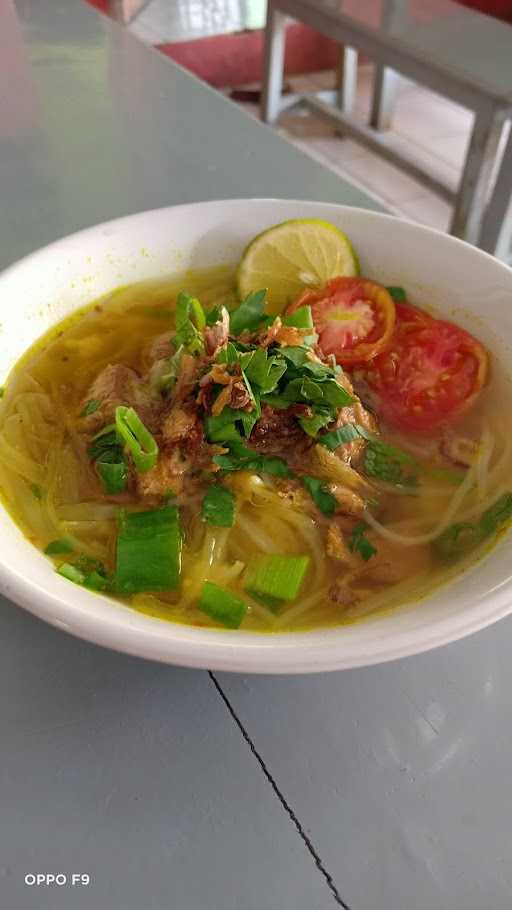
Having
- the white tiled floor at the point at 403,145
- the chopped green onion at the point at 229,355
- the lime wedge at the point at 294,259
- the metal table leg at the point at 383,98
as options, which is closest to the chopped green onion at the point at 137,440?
the chopped green onion at the point at 229,355

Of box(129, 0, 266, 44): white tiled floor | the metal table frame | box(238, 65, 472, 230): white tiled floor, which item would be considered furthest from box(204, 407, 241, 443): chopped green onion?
box(129, 0, 266, 44): white tiled floor

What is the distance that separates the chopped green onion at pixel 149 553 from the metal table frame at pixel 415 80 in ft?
8.74

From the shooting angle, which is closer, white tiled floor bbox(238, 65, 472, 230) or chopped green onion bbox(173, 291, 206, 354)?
chopped green onion bbox(173, 291, 206, 354)

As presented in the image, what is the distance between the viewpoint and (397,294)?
1523 mm

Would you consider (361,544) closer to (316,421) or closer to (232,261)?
(316,421)

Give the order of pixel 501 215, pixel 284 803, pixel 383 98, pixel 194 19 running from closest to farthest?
1. pixel 284 803
2. pixel 501 215
3. pixel 383 98
4. pixel 194 19

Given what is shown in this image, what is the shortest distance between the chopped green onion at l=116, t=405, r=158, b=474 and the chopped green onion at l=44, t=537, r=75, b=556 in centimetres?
17

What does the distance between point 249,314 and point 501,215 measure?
232cm

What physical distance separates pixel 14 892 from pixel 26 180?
1.82 meters

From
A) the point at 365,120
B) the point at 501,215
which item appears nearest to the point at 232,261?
the point at 501,215

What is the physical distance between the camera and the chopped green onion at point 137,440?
3.89ft

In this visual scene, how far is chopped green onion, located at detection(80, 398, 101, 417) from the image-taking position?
1.34 metres

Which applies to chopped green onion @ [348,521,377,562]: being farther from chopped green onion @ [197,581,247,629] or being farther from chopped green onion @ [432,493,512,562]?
chopped green onion @ [197,581,247,629]

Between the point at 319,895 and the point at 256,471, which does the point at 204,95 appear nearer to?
the point at 256,471
